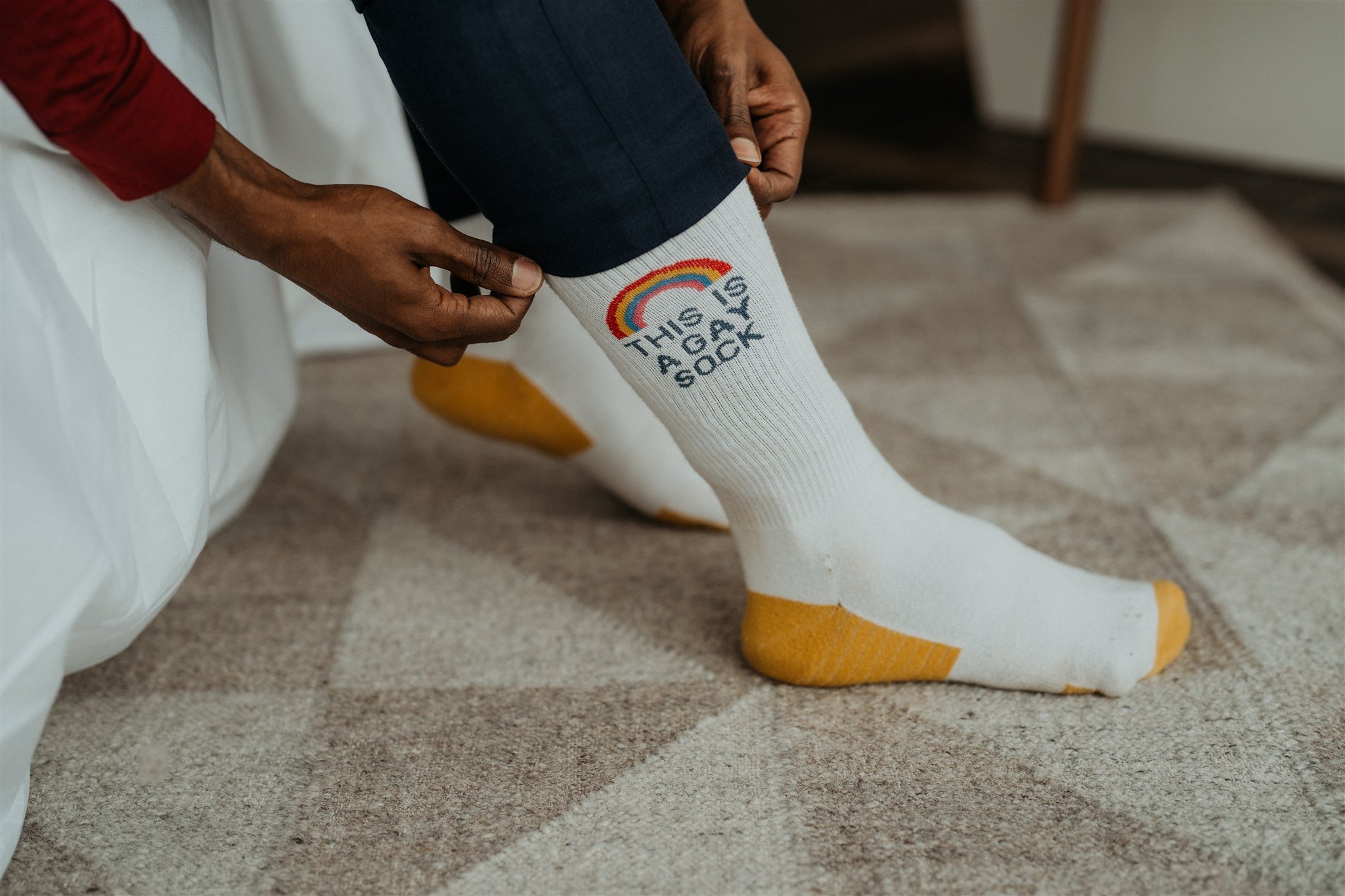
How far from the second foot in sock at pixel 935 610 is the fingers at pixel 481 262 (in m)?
0.21

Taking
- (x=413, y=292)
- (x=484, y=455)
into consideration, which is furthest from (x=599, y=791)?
(x=484, y=455)

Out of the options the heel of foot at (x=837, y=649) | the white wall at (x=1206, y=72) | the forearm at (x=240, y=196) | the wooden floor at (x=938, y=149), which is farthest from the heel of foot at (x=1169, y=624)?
the white wall at (x=1206, y=72)

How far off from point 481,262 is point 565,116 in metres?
0.09

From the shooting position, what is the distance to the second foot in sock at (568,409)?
0.79 m

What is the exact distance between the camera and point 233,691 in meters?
0.69

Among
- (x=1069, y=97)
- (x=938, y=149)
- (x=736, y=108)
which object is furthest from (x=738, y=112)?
(x=938, y=149)

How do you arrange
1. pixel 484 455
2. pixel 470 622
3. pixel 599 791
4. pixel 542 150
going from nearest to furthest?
pixel 542 150
pixel 599 791
pixel 470 622
pixel 484 455

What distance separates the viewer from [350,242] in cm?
51

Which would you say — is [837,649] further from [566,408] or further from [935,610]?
[566,408]

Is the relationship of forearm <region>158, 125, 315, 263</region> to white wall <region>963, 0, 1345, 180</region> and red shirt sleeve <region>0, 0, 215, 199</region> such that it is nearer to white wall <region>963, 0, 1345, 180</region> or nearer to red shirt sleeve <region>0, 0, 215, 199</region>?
red shirt sleeve <region>0, 0, 215, 199</region>

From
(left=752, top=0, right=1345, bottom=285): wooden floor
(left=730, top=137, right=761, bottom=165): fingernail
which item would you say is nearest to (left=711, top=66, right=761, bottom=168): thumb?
(left=730, top=137, right=761, bottom=165): fingernail

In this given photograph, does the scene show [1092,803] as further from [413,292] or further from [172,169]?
[172,169]

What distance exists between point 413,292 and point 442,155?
0.22ft

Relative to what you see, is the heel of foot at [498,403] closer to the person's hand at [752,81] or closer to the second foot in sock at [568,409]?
the second foot in sock at [568,409]
